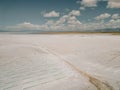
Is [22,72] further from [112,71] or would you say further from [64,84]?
[112,71]

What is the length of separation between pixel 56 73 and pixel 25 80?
1500 millimetres

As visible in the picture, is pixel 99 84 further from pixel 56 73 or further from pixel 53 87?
pixel 56 73

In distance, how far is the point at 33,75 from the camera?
22.1ft

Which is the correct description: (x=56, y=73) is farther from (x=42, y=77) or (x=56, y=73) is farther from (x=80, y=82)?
(x=80, y=82)

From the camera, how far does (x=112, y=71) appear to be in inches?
296

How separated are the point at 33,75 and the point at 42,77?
517mm

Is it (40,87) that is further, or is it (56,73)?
(56,73)

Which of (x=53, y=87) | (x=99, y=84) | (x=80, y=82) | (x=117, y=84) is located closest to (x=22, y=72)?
(x=53, y=87)

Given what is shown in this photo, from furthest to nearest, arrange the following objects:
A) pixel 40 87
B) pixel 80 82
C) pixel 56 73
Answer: pixel 56 73, pixel 80 82, pixel 40 87

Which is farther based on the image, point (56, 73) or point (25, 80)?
point (56, 73)

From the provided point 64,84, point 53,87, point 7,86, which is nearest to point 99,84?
point 64,84

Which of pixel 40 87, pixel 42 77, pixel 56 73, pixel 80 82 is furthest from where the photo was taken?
pixel 56 73

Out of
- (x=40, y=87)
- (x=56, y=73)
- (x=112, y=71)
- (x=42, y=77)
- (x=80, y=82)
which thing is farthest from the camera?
(x=112, y=71)

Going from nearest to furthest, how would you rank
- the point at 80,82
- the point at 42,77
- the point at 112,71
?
the point at 80,82 < the point at 42,77 < the point at 112,71
